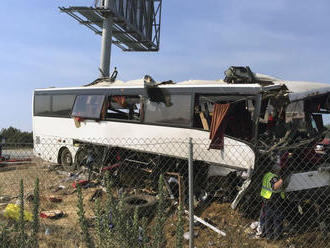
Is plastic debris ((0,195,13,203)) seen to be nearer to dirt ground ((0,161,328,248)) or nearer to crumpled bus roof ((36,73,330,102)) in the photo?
dirt ground ((0,161,328,248))

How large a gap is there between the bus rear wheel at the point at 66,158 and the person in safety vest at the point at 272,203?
716cm

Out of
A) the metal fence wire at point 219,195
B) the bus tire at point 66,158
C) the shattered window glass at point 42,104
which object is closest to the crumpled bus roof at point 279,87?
the metal fence wire at point 219,195

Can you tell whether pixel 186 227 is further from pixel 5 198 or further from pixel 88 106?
pixel 88 106

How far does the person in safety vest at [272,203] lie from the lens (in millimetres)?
4672

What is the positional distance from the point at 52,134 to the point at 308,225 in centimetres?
865

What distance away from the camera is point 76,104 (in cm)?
914

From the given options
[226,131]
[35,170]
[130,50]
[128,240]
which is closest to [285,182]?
[226,131]

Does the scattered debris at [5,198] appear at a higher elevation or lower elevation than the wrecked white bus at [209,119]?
lower

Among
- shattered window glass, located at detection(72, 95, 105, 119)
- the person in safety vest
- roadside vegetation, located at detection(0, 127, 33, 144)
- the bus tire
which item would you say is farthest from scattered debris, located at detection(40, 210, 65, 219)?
roadside vegetation, located at detection(0, 127, 33, 144)

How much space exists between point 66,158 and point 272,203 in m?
7.60

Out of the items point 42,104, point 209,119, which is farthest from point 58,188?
point 209,119

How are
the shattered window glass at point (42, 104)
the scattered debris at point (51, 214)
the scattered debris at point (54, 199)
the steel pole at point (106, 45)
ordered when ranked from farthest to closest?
1. the steel pole at point (106, 45)
2. the shattered window glass at point (42, 104)
3. the scattered debris at point (54, 199)
4. the scattered debris at point (51, 214)

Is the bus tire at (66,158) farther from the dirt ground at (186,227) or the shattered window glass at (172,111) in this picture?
the shattered window glass at (172,111)

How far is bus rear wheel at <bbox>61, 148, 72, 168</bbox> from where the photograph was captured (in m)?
9.95
